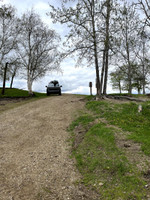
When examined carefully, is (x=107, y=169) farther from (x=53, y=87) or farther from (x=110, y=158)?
(x=53, y=87)

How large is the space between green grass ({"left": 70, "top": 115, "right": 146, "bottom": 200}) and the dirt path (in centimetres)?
47

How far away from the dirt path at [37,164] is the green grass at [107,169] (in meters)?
0.47

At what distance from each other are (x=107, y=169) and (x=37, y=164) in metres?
2.72

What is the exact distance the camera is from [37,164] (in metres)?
6.60

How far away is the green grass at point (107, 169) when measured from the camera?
187 inches

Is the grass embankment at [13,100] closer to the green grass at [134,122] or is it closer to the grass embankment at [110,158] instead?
the green grass at [134,122]

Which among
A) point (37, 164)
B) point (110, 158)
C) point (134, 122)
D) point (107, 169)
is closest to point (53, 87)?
point (134, 122)

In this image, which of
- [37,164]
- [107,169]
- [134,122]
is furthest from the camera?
[134,122]

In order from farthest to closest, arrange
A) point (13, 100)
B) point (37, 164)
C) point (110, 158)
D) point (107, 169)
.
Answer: point (13, 100) < point (37, 164) < point (110, 158) < point (107, 169)

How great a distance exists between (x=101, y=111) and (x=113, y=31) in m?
8.77

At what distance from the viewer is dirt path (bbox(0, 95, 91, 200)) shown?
5.00 m

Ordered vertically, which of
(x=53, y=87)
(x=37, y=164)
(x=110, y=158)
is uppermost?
(x=53, y=87)

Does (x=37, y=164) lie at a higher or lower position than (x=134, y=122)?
lower

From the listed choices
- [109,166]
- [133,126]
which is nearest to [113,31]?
[133,126]
